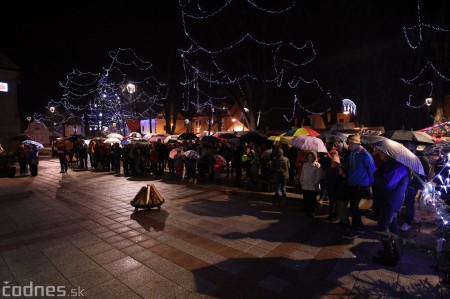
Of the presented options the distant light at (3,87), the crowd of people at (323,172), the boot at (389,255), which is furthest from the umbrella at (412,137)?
the distant light at (3,87)

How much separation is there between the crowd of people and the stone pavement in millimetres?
441

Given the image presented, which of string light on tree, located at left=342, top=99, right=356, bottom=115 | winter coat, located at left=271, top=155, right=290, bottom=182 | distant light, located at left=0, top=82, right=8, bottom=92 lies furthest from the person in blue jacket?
distant light, located at left=0, top=82, right=8, bottom=92

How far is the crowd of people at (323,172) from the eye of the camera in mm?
4625

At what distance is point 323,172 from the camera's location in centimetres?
748

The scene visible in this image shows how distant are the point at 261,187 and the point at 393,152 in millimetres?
6425

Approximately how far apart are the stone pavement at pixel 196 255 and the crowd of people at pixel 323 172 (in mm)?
441

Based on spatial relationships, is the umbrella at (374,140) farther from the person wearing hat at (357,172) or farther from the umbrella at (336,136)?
the umbrella at (336,136)

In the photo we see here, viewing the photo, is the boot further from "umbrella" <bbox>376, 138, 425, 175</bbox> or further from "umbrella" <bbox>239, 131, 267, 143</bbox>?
"umbrella" <bbox>239, 131, 267, 143</bbox>

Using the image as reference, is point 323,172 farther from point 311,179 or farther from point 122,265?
point 122,265

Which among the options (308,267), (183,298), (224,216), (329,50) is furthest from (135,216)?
(329,50)

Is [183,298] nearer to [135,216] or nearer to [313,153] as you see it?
[135,216]

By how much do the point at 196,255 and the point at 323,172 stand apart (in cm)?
439

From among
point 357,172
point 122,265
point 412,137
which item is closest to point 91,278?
point 122,265

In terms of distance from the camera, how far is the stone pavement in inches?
154
